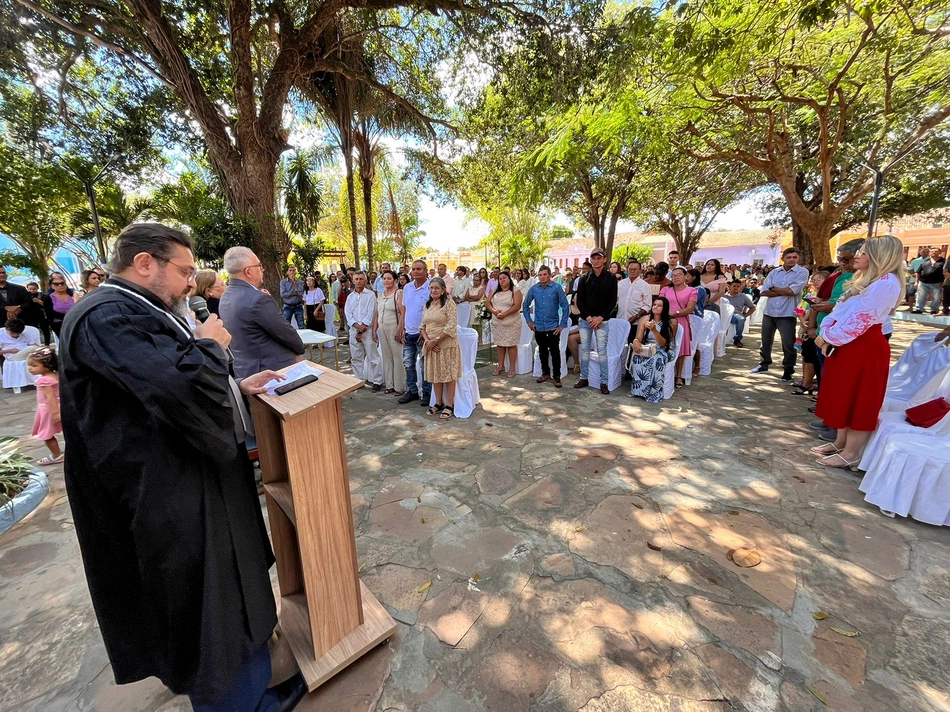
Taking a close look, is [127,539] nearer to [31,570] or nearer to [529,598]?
[529,598]

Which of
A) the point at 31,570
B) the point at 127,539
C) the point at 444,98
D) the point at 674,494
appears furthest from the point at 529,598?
the point at 444,98

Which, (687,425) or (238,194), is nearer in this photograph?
(687,425)

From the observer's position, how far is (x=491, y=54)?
7.05m

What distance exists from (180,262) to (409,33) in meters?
10.6

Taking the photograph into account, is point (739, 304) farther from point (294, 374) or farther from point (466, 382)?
point (294, 374)

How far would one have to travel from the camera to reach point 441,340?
4844mm

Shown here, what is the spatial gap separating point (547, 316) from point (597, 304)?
73cm

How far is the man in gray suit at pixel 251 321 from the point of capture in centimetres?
303

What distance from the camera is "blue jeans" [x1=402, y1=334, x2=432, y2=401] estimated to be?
5.51 metres

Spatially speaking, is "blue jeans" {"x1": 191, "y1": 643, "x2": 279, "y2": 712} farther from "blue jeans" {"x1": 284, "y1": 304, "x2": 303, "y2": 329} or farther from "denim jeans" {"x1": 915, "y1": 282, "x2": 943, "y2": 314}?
"denim jeans" {"x1": 915, "y1": 282, "x2": 943, "y2": 314}

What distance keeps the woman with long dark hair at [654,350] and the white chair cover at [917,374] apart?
2.12 meters

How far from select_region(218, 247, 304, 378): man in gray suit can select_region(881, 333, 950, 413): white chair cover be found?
5.11 m

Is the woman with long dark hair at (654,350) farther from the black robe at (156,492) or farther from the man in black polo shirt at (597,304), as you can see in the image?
the black robe at (156,492)

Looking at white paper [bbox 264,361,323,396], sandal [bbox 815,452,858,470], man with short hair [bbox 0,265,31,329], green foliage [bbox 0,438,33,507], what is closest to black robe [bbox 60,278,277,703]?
white paper [bbox 264,361,323,396]
